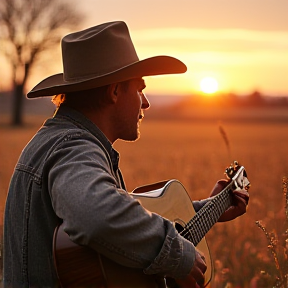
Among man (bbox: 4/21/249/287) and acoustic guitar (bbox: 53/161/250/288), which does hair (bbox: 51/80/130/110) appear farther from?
acoustic guitar (bbox: 53/161/250/288)

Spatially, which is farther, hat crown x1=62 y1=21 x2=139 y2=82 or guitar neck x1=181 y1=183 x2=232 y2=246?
guitar neck x1=181 y1=183 x2=232 y2=246

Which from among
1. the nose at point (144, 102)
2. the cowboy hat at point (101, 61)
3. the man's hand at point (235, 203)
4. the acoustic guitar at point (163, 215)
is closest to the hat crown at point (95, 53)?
the cowboy hat at point (101, 61)

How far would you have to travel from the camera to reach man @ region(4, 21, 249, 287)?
2.22 metres

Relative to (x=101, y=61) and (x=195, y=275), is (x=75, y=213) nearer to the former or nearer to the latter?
(x=195, y=275)

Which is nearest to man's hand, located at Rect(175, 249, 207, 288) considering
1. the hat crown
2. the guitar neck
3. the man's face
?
the guitar neck

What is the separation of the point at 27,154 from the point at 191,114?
180 ft

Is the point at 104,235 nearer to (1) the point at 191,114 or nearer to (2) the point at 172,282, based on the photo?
(2) the point at 172,282

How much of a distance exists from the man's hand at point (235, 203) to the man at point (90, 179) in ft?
2.75

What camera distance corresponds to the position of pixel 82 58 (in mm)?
2703

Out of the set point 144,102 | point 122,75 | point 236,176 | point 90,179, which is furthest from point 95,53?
point 236,176

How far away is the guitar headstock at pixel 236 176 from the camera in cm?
357

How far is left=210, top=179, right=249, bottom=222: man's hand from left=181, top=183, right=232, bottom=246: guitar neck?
3cm

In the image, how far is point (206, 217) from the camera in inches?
124

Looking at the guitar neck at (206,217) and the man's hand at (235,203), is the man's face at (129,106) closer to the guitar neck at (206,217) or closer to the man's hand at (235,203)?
the guitar neck at (206,217)
